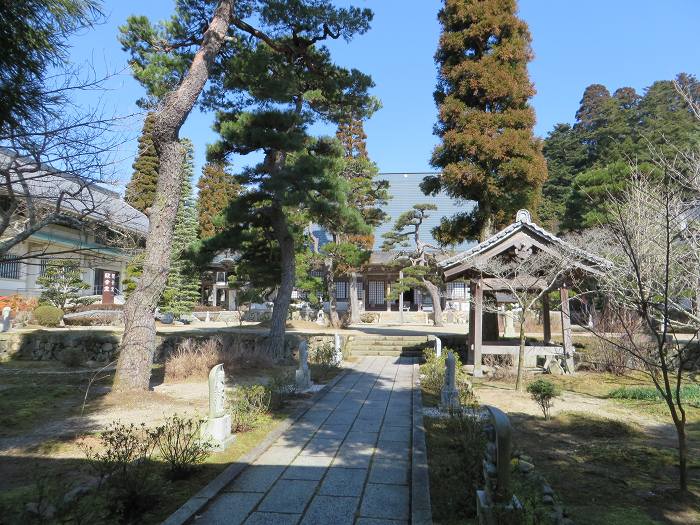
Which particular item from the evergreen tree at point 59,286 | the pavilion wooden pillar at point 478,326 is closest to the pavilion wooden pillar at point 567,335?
the pavilion wooden pillar at point 478,326

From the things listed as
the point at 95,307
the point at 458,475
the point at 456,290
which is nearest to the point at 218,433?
the point at 458,475

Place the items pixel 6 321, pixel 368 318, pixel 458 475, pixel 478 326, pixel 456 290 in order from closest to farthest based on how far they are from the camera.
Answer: pixel 458 475 < pixel 478 326 < pixel 6 321 < pixel 368 318 < pixel 456 290

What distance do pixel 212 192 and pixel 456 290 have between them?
64.0 ft

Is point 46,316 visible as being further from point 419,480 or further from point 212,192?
point 419,480

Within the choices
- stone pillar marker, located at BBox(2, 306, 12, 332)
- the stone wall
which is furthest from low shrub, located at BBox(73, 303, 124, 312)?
the stone wall

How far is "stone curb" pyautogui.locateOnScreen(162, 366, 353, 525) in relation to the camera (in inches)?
144

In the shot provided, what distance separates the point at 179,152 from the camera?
945 cm

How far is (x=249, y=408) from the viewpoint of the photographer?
6887mm

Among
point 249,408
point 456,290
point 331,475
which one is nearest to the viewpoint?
point 331,475

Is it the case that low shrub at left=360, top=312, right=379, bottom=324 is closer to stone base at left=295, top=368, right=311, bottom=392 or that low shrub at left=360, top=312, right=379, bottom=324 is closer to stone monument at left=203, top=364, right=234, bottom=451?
stone base at left=295, top=368, right=311, bottom=392

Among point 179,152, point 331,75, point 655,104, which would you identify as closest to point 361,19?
point 331,75

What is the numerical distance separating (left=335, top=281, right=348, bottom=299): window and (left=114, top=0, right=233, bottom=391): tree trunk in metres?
26.9

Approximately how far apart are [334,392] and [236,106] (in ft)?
28.1

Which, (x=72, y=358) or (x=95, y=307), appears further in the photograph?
(x=95, y=307)
